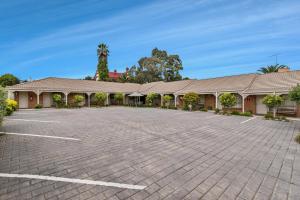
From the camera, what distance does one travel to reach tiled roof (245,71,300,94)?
57.9 feet

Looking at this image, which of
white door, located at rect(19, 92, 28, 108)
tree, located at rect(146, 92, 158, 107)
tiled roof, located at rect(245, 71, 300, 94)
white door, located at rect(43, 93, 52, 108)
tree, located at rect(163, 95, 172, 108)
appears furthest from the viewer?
tree, located at rect(146, 92, 158, 107)

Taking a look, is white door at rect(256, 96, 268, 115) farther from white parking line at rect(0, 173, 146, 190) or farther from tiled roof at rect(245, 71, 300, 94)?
white parking line at rect(0, 173, 146, 190)

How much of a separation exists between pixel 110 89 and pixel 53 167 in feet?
94.0

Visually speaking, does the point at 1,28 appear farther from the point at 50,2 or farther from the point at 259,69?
the point at 259,69

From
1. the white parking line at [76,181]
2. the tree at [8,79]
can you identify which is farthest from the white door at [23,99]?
the white parking line at [76,181]

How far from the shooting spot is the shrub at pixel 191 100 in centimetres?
2258

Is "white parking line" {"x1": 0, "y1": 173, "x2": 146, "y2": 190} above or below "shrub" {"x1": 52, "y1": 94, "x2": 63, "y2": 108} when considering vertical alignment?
below

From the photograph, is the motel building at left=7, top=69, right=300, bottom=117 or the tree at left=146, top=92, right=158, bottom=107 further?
the tree at left=146, top=92, right=158, bottom=107

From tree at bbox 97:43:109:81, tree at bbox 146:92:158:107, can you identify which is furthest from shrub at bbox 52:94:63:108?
tree at bbox 97:43:109:81

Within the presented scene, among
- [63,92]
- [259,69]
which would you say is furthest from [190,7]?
[259,69]

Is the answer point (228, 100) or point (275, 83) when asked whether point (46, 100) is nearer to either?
point (228, 100)

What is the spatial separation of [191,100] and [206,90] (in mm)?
2867

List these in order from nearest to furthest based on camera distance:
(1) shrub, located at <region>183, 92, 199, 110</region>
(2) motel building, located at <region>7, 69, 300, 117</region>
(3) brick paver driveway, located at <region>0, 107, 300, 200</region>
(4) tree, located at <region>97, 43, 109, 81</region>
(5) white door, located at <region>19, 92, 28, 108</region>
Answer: (3) brick paver driveway, located at <region>0, 107, 300, 200</region>, (2) motel building, located at <region>7, 69, 300, 117</region>, (1) shrub, located at <region>183, 92, 199, 110</region>, (5) white door, located at <region>19, 92, 28, 108</region>, (4) tree, located at <region>97, 43, 109, 81</region>

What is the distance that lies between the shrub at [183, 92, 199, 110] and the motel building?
1.77 metres
